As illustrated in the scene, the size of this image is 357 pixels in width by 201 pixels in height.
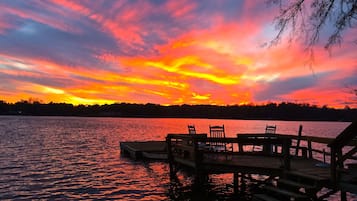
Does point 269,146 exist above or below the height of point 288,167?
above

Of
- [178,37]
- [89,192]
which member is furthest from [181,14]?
[89,192]

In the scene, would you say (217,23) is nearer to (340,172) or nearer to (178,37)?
(178,37)

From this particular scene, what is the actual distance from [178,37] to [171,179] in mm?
12117

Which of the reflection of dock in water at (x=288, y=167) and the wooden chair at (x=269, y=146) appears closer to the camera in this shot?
the reflection of dock in water at (x=288, y=167)

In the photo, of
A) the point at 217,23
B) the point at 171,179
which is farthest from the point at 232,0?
the point at 171,179

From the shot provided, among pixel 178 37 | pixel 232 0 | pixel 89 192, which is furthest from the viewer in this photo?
pixel 178 37

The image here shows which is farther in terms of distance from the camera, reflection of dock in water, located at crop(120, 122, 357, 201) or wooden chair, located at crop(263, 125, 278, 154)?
wooden chair, located at crop(263, 125, 278, 154)

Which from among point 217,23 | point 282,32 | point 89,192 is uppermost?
point 217,23

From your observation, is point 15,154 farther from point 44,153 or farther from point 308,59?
point 308,59

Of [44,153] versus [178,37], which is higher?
[178,37]

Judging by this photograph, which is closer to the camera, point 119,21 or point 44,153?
point 119,21

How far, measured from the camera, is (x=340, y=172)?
334 inches

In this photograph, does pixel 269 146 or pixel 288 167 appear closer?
pixel 288 167

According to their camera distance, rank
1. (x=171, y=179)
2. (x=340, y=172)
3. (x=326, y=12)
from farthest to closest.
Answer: (x=171, y=179)
(x=340, y=172)
(x=326, y=12)
